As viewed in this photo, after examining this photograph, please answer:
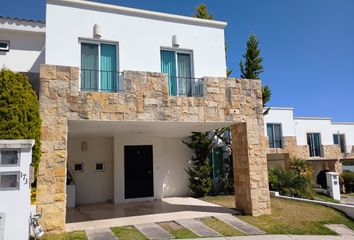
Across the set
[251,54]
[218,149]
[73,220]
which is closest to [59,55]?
[73,220]

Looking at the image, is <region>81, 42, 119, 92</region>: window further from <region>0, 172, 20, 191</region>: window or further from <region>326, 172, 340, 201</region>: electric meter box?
<region>326, 172, 340, 201</region>: electric meter box

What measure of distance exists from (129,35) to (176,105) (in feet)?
12.1

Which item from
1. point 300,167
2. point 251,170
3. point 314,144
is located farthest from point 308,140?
point 251,170

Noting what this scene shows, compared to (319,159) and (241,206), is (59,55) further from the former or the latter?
(319,159)

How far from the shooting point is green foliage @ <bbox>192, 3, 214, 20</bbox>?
16.3 m

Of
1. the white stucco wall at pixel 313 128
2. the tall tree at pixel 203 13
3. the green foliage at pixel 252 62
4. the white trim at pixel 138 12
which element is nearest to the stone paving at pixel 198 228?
the white trim at pixel 138 12

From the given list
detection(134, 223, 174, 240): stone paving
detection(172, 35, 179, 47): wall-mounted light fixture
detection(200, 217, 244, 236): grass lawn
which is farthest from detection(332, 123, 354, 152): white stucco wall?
detection(134, 223, 174, 240): stone paving

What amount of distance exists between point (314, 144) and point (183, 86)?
1936 cm

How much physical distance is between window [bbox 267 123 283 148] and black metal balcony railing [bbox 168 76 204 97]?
14.1m

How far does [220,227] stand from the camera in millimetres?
8680

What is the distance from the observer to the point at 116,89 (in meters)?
10.3

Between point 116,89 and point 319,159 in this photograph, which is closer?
point 116,89

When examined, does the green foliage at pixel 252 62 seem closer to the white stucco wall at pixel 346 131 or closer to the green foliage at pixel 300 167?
the green foliage at pixel 300 167

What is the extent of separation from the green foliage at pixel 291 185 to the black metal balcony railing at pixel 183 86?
727 centimetres
